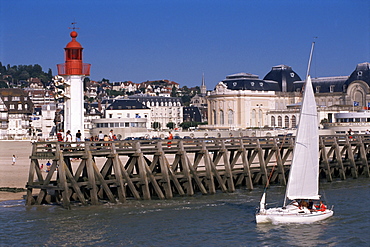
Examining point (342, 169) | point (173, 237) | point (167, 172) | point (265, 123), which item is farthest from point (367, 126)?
point (173, 237)

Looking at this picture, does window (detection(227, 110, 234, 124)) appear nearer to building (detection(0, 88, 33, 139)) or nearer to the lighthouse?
building (detection(0, 88, 33, 139))

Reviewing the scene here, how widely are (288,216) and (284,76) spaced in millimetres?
129244

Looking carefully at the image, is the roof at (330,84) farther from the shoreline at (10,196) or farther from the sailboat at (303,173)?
the sailboat at (303,173)

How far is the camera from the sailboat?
24984 mm

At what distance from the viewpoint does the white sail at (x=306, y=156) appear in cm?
2494

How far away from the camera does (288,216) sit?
25.3m

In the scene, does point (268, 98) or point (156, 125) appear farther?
point (156, 125)

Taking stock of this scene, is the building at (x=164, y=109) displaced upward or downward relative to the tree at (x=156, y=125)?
upward

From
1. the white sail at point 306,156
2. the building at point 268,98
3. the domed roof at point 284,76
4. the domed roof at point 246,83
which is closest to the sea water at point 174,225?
the white sail at point 306,156

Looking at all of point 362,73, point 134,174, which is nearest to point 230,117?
point 362,73

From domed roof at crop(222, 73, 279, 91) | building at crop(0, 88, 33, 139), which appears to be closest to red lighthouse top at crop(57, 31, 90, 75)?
building at crop(0, 88, 33, 139)

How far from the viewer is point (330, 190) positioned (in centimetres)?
3491

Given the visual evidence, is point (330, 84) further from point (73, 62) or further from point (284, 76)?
point (73, 62)

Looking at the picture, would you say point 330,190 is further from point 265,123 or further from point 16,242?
point 265,123
